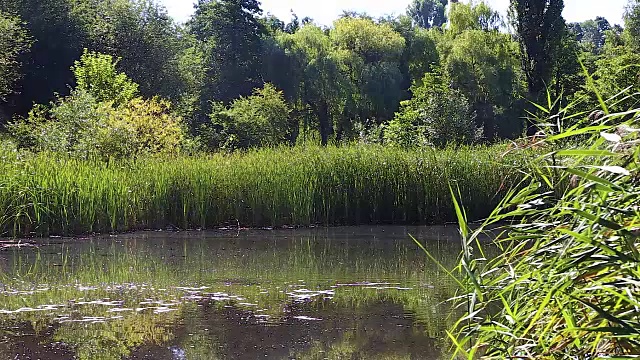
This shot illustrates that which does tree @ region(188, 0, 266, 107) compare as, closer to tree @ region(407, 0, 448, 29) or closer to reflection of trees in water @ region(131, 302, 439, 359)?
reflection of trees in water @ region(131, 302, 439, 359)

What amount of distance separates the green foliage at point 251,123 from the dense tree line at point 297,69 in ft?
0.16

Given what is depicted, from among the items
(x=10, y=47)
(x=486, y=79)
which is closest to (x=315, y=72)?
(x=486, y=79)

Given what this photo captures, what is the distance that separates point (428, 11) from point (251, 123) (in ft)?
219

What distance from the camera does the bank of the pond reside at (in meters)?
9.80

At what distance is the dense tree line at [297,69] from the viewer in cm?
2341

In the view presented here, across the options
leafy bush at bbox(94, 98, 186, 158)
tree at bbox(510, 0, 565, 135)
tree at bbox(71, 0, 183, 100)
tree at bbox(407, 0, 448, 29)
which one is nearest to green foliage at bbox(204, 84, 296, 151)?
tree at bbox(71, 0, 183, 100)

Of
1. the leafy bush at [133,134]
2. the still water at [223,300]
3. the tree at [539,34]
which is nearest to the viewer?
the still water at [223,300]

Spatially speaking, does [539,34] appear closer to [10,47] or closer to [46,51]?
[46,51]

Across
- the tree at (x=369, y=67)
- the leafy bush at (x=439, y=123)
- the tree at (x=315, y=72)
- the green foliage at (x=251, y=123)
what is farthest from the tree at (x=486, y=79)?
the green foliage at (x=251, y=123)

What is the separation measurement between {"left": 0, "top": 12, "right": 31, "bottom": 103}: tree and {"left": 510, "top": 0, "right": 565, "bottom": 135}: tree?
1609 centimetres

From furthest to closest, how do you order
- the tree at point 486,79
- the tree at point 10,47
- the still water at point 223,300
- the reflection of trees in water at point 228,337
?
1. the tree at point 486,79
2. the tree at point 10,47
3. the still water at point 223,300
4. the reflection of trees in water at point 228,337

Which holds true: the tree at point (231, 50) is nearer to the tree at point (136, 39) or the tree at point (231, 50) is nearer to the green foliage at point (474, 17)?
the tree at point (136, 39)

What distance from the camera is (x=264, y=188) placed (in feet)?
35.3

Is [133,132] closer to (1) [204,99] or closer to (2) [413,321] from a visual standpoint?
(2) [413,321]
